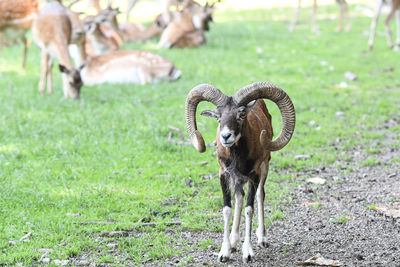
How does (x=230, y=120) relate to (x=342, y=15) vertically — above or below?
above

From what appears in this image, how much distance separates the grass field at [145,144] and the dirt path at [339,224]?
0.29m

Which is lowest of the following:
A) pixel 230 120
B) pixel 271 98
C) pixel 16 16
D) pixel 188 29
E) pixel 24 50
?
pixel 188 29

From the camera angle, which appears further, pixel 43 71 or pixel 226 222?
pixel 43 71

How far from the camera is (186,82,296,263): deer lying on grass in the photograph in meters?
5.84

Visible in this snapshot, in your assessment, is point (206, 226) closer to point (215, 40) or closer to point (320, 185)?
point (320, 185)

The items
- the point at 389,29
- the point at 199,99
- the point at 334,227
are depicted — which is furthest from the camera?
the point at 389,29

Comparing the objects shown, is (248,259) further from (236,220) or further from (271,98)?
(271,98)

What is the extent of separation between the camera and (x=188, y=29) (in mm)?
18719

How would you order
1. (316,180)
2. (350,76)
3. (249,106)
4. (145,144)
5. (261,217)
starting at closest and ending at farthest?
(249,106) < (261,217) < (316,180) < (145,144) < (350,76)

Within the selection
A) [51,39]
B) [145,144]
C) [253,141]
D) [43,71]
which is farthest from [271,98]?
[51,39]

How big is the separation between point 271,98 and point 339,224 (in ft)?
6.06

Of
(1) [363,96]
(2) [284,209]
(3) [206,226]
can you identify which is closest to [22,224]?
(3) [206,226]

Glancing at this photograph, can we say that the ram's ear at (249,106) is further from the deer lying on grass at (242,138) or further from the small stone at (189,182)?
the small stone at (189,182)

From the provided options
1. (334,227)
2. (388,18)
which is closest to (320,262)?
(334,227)
